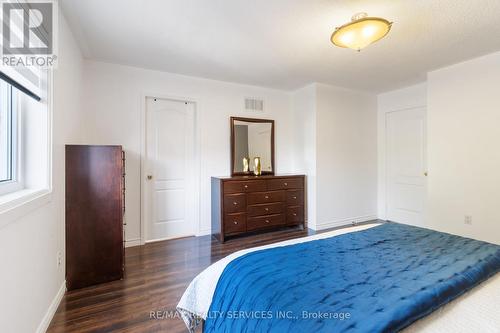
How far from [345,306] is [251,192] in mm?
2706

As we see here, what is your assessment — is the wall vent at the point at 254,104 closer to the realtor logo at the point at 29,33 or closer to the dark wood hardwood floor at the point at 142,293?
the dark wood hardwood floor at the point at 142,293

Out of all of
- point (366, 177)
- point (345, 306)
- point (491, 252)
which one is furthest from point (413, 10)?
point (366, 177)

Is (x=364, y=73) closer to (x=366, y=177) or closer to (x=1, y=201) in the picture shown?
(x=366, y=177)

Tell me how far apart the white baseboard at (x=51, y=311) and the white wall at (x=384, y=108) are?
4853 millimetres

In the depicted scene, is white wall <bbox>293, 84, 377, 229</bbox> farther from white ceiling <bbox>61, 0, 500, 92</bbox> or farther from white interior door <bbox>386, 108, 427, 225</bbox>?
white ceiling <bbox>61, 0, 500, 92</bbox>

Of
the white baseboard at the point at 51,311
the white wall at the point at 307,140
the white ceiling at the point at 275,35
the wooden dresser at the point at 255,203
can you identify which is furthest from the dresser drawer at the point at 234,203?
the white baseboard at the point at 51,311

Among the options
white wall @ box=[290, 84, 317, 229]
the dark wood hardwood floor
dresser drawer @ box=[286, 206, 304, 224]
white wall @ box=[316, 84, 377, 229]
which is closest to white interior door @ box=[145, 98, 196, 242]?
the dark wood hardwood floor

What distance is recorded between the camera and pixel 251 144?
4.06 meters

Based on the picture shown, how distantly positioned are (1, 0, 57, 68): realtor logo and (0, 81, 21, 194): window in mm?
210

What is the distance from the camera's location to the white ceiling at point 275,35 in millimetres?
1948

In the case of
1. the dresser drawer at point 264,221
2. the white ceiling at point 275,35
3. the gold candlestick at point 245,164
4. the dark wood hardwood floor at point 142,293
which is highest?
the white ceiling at point 275,35

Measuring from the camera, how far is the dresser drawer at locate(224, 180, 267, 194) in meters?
3.41

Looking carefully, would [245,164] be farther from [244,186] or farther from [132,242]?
[132,242]

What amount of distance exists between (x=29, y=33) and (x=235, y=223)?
282 centimetres
